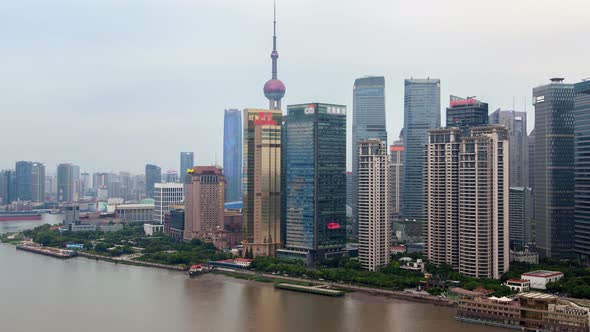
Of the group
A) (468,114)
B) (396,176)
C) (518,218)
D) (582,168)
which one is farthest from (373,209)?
(396,176)

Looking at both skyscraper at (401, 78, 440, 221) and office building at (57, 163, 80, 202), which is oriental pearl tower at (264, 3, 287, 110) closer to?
skyscraper at (401, 78, 440, 221)

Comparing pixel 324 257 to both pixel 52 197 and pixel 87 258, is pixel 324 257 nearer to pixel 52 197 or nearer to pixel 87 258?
pixel 87 258

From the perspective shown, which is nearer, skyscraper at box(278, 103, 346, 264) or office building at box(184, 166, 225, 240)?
skyscraper at box(278, 103, 346, 264)

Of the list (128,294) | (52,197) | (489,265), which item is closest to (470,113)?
(489,265)

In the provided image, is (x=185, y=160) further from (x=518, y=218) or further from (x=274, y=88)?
(x=518, y=218)

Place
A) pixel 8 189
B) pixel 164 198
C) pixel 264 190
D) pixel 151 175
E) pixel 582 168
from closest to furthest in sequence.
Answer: pixel 582 168 < pixel 264 190 < pixel 164 198 < pixel 8 189 < pixel 151 175

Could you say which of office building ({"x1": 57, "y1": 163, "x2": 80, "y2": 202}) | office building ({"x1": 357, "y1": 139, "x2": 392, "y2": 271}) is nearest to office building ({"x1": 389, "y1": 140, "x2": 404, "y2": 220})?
office building ({"x1": 357, "y1": 139, "x2": 392, "y2": 271})
